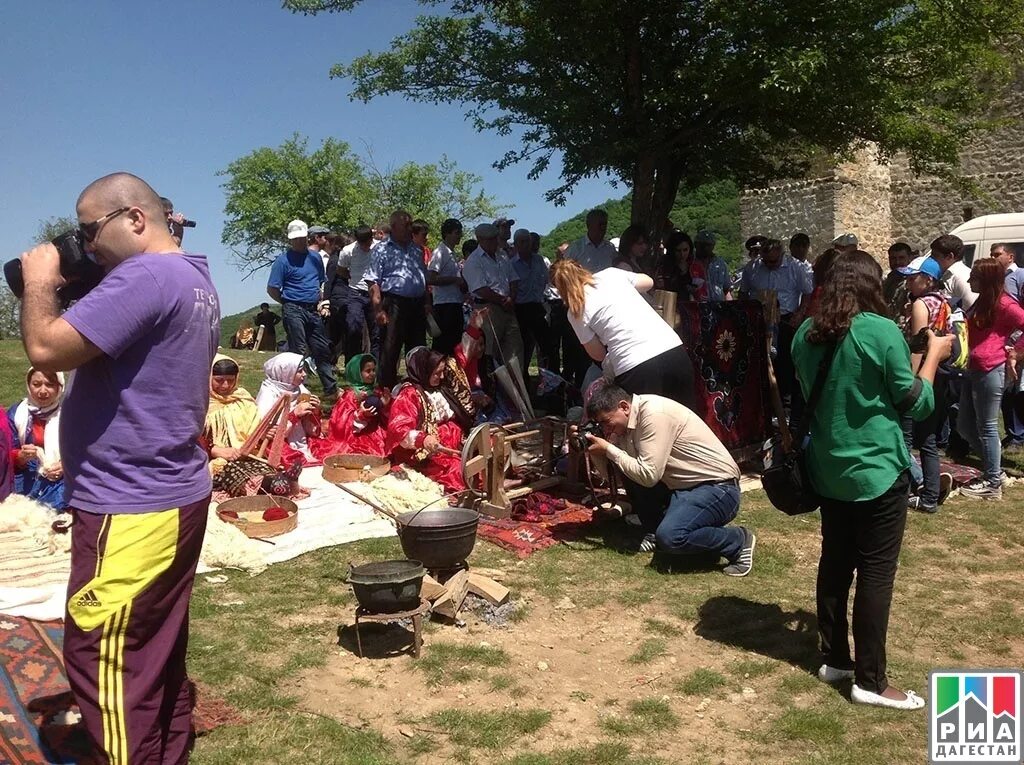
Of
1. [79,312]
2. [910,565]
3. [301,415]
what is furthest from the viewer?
[301,415]

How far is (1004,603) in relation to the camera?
15.3 ft

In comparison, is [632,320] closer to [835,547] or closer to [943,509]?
[835,547]

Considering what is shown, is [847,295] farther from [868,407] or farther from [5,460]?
[5,460]

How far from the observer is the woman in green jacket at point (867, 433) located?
11.3 ft

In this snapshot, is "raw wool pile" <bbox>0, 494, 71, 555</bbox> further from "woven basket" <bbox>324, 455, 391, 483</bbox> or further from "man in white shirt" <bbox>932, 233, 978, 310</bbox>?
"man in white shirt" <bbox>932, 233, 978, 310</bbox>

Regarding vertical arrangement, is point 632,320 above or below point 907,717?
above

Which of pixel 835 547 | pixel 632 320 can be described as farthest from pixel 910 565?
pixel 632 320

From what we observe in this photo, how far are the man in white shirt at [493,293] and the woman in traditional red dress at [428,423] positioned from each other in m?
0.61

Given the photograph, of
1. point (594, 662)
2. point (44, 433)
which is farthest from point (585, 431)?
point (44, 433)

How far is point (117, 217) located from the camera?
2379 mm

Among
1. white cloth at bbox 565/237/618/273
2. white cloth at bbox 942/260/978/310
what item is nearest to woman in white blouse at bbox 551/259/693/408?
white cloth at bbox 565/237/618/273

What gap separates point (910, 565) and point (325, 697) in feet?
11.9

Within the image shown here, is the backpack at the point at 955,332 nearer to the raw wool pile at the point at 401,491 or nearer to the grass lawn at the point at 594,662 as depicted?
the grass lawn at the point at 594,662

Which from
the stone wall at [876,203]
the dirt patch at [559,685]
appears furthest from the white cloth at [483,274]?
the stone wall at [876,203]
